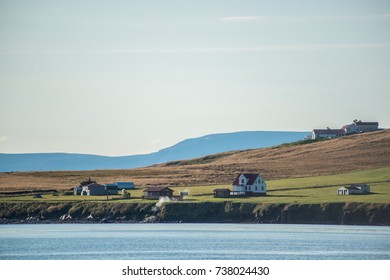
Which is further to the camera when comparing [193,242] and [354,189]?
[354,189]

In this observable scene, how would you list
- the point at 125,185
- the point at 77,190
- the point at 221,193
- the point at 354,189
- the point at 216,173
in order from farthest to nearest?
the point at 216,173 → the point at 125,185 → the point at 77,190 → the point at 221,193 → the point at 354,189

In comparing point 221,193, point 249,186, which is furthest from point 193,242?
point 249,186

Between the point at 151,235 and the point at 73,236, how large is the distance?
8473 millimetres

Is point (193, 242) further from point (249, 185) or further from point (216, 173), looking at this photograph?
point (216, 173)

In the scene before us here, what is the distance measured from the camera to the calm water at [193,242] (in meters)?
85.6

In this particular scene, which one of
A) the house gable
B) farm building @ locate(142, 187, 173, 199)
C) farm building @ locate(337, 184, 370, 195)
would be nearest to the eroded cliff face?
farm building @ locate(142, 187, 173, 199)

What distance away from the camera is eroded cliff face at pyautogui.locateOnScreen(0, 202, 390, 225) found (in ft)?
393

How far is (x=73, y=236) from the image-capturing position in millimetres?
104812

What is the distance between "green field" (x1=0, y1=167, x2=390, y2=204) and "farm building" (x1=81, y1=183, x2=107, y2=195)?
4.07 metres

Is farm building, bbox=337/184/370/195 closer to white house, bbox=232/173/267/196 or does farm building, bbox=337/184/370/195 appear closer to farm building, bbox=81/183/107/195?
white house, bbox=232/173/267/196

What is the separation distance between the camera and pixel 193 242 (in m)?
95.8

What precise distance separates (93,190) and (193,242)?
5829 cm

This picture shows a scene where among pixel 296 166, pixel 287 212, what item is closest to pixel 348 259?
pixel 287 212

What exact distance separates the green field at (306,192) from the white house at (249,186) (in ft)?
5.31
